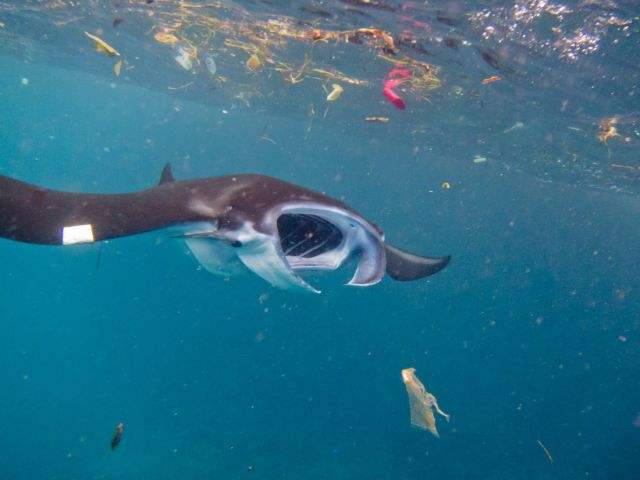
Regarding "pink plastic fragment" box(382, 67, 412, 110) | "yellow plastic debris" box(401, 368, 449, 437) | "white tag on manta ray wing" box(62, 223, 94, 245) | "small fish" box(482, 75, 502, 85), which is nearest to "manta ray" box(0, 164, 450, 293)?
"white tag on manta ray wing" box(62, 223, 94, 245)

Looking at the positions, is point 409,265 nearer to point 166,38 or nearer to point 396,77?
point 396,77

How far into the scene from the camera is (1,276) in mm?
51125

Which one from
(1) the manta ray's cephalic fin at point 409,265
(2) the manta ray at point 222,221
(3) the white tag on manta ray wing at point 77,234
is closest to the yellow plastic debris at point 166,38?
(2) the manta ray at point 222,221

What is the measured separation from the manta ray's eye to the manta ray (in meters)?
0.02

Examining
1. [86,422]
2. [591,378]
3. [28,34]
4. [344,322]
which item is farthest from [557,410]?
[28,34]

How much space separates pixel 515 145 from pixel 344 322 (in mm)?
19995

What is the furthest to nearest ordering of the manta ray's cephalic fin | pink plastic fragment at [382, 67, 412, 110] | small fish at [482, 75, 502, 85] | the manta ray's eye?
pink plastic fragment at [382, 67, 412, 110] < small fish at [482, 75, 502, 85] < the manta ray's cephalic fin < the manta ray's eye

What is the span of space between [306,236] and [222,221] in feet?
4.14

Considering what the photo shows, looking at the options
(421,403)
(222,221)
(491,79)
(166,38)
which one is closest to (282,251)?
(222,221)

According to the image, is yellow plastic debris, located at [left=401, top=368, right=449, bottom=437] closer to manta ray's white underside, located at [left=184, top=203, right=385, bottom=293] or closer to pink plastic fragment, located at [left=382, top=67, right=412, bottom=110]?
manta ray's white underside, located at [left=184, top=203, right=385, bottom=293]

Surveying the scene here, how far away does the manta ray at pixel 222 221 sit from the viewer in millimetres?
2883

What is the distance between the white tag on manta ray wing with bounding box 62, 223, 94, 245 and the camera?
9.36 ft

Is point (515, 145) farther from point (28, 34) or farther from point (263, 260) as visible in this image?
point (28, 34)

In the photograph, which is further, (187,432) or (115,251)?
(115,251)
